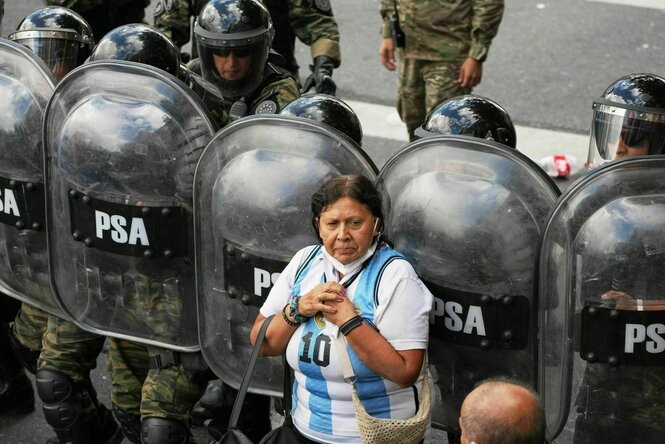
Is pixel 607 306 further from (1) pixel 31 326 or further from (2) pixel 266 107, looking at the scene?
(1) pixel 31 326

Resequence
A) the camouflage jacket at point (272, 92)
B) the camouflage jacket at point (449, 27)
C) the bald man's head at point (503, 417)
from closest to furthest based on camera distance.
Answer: the bald man's head at point (503, 417)
the camouflage jacket at point (272, 92)
the camouflage jacket at point (449, 27)

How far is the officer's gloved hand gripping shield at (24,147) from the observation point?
407cm

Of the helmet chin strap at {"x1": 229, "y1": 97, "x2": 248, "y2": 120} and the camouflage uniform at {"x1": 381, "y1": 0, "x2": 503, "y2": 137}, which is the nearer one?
the helmet chin strap at {"x1": 229, "y1": 97, "x2": 248, "y2": 120}

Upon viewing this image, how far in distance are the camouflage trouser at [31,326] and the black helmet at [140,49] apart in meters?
1.18

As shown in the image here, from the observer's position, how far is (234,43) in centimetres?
A: 436

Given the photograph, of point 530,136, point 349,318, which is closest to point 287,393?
point 349,318

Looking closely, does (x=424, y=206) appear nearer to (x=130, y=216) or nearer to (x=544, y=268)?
(x=544, y=268)

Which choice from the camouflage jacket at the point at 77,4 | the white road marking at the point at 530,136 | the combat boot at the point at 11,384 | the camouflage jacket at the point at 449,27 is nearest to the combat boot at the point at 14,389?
the combat boot at the point at 11,384

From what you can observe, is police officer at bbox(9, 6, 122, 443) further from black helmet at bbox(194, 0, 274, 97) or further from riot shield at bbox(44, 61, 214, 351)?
black helmet at bbox(194, 0, 274, 97)

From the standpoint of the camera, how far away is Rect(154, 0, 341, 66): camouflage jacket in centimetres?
586

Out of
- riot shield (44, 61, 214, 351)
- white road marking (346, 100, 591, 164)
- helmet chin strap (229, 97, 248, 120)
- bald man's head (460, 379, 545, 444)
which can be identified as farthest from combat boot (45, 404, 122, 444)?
white road marking (346, 100, 591, 164)

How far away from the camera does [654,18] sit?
10.3 meters

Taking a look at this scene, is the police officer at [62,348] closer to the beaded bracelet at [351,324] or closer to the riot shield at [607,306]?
the beaded bracelet at [351,324]

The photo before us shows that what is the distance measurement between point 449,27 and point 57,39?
104 inches
